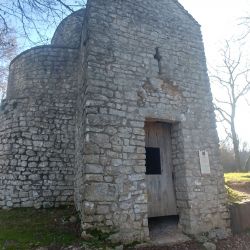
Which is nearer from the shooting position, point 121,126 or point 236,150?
point 121,126

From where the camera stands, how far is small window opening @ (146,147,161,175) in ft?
22.6

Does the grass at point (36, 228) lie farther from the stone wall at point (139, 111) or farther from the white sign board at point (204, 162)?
the white sign board at point (204, 162)

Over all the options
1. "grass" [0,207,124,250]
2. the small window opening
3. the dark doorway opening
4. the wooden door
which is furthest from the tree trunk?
"grass" [0,207,124,250]

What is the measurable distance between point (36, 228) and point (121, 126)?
3.04 meters

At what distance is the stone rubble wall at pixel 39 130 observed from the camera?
7746 mm

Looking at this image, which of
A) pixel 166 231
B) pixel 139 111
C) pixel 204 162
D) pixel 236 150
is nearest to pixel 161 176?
pixel 204 162

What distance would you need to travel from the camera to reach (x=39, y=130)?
820 centimetres

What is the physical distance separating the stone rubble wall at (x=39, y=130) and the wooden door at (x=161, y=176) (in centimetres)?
264

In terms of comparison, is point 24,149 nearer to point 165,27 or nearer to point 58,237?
point 58,237

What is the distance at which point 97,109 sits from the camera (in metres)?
5.81

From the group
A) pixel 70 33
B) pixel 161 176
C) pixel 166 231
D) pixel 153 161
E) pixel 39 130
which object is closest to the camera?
pixel 166 231

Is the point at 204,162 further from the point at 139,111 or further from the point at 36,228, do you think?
the point at 36,228

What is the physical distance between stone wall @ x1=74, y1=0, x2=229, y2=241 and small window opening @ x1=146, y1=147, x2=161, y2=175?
0.42 metres

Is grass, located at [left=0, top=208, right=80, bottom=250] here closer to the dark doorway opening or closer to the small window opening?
the dark doorway opening
